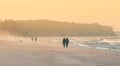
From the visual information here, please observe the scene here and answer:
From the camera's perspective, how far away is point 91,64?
23.9 metres

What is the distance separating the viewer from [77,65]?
2281cm

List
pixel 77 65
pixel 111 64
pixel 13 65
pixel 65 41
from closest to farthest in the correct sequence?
pixel 13 65 < pixel 77 65 < pixel 111 64 < pixel 65 41

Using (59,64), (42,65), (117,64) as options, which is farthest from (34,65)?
(117,64)

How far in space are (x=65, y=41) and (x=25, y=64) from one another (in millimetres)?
26683

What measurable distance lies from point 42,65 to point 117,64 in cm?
537

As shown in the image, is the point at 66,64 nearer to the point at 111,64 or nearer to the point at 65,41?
the point at 111,64

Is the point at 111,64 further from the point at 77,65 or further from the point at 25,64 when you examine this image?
the point at 25,64

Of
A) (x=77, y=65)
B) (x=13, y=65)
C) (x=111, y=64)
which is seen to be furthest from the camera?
(x=111, y=64)

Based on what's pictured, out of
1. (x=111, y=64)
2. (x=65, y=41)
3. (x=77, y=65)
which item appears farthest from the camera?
(x=65, y=41)

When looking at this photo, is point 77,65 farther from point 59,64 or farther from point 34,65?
point 34,65

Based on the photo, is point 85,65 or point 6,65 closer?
point 6,65

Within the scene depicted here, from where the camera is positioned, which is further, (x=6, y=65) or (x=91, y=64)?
(x=91, y=64)

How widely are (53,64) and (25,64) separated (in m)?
1.95

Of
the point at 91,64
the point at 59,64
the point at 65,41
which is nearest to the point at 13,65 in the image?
the point at 59,64
